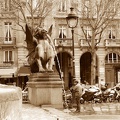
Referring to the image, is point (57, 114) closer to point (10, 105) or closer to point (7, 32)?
point (10, 105)

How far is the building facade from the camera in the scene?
121 ft

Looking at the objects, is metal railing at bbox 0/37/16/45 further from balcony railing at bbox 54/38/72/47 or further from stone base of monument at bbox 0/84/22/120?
stone base of monument at bbox 0/84/22/120

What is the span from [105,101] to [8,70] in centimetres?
2174

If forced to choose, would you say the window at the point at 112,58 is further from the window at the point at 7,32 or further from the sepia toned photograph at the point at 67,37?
the window at the point at 7,32

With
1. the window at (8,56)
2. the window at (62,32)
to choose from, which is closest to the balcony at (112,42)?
the window at (62,32)

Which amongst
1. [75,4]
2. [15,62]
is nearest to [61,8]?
[75,4]

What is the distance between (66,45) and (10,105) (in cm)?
3430

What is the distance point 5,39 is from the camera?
122 feet

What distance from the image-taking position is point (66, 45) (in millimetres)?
37750

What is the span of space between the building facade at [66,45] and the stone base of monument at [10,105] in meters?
32.0

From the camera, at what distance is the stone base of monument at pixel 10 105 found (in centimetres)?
329

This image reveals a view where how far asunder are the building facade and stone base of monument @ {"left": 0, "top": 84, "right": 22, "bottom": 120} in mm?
31959

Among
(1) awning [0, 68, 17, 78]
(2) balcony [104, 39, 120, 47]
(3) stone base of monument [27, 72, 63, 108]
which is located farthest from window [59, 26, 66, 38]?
(3) stone base of monument [27, 72, 63, 108]

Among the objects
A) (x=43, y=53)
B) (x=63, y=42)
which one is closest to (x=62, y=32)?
(x=63, y=42)
